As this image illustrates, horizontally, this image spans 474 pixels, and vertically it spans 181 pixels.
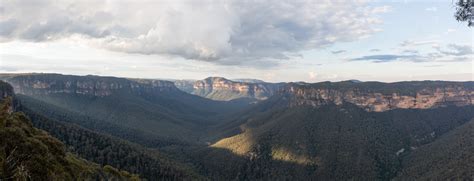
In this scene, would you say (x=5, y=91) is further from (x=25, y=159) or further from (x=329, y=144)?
(x=329, y=144)

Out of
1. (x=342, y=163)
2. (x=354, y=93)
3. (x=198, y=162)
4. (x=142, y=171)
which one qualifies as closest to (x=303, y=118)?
(x=354, y=93)

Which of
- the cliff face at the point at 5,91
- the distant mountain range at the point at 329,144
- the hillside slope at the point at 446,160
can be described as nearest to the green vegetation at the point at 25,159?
the distant mountain range at the point at 329,144

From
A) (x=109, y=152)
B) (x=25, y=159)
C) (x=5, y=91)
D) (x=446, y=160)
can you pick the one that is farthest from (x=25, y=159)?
(x=446, y=160)

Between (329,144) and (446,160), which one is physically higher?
(446,160)

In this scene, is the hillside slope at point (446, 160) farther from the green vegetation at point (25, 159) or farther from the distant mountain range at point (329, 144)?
the green vegetation at point (25, 159)

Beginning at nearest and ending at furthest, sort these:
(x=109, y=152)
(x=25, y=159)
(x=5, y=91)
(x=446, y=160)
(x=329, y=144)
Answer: (x=25, y=159) → (x=109, y=152) → (x=5, y=91) → (x=446, y=160) → (x=329, y=144)

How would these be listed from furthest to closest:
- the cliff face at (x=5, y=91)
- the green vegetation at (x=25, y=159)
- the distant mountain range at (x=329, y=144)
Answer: the cliff face at (x=5, y=91), the distant mountain range at (x=329, y=144), the green vegetation at (x=25, y=159)

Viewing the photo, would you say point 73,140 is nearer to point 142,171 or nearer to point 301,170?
point 142,171

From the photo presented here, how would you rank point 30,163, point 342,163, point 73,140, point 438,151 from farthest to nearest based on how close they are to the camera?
point 342,163
point 438,151
point 73,140
point 30,163

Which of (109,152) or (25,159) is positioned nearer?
(25,159)

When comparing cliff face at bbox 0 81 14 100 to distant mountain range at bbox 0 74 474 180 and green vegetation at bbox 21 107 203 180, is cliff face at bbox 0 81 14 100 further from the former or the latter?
green vegetation at bbox 21 107 203 180

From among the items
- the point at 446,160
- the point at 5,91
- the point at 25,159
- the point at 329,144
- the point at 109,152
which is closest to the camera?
the point at 25,159
